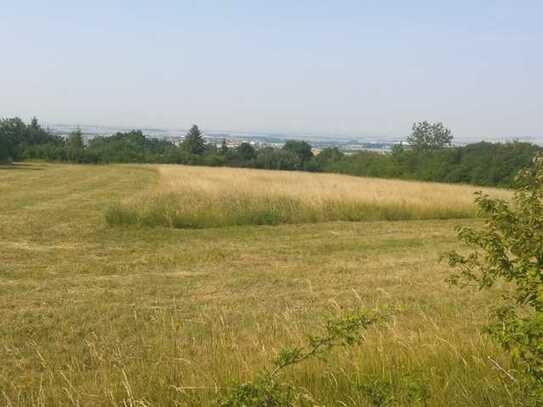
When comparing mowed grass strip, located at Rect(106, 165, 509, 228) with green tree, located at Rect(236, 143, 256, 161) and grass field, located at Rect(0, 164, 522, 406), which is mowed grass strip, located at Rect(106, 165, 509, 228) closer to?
grass field, located at Rect(0, 164, 522, 406)

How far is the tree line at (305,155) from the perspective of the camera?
46781mm

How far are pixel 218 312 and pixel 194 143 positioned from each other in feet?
255

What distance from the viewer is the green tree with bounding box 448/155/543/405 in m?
2.11

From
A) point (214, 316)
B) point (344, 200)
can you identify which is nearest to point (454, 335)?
point (214, 316)

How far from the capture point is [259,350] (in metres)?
3.78

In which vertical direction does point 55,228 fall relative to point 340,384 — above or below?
below

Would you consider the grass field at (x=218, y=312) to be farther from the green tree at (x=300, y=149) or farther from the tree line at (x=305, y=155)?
the green tree at (x=300, y=149)

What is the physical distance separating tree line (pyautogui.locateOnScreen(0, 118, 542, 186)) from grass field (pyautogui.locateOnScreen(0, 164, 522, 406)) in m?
31.4

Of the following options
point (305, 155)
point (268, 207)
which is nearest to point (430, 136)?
point (305, 155)

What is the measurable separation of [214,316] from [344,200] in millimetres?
11584

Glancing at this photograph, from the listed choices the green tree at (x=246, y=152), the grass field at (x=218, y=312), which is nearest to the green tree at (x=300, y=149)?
the green tree at (x=246, y=152)

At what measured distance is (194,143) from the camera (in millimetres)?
82250

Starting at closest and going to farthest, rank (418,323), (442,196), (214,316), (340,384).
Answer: (340,384) < (418,323) < (214,316) < (442,196)

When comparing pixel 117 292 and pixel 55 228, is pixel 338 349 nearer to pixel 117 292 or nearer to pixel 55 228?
pixel 117 292
